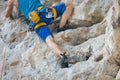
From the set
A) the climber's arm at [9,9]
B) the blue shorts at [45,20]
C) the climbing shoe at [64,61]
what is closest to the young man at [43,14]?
the blue shorts at [45,20]

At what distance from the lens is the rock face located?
9.25 feet

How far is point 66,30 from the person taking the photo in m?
3.82

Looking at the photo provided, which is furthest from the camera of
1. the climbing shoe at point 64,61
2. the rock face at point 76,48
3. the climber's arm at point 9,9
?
the climber's arm at point 9,9

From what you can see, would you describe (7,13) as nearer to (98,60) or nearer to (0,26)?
(0,26)

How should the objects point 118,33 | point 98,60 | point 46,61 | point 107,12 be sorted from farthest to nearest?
point 107,12 < point 46,61 < point 98,60 < point 118,33

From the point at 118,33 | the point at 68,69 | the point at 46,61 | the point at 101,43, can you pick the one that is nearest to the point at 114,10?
the point at 118,33

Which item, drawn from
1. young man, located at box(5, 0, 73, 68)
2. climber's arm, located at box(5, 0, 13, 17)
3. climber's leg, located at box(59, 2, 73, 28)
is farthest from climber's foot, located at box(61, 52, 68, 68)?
climber's arm, located at box(5, 0, 13, 17)

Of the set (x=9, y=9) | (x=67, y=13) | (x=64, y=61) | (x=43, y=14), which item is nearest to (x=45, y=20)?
(x=43, y=14)

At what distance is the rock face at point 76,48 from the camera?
282 centimetres

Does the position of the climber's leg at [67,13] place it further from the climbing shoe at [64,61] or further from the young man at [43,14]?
the climbing shoe at [64,61]

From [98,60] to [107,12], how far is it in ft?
2.90

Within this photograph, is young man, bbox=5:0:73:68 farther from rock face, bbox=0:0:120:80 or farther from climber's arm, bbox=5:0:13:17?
climber's arm, bbox=5:0:13:17

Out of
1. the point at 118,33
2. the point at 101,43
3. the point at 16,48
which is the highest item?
the point at 118,33

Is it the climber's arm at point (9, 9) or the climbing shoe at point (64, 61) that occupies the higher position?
the climber's arm at point (9, 9)
